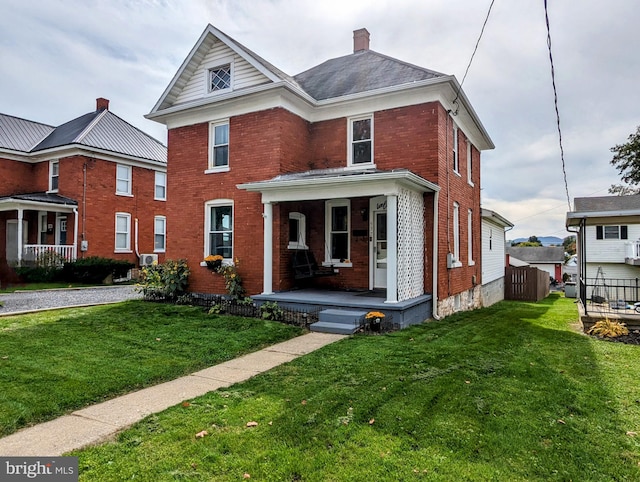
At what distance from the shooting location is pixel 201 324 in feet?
29.8

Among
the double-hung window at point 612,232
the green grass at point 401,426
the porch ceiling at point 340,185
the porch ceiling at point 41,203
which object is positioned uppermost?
the porch ceiling at point 41,203

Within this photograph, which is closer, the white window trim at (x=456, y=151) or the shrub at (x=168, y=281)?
the shrub at (x=168, y=281)

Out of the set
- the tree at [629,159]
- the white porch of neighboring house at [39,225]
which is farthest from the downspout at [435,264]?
the tree at [629,159]

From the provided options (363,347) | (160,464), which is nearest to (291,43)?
(363,347)

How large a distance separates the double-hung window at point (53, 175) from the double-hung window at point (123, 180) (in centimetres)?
281

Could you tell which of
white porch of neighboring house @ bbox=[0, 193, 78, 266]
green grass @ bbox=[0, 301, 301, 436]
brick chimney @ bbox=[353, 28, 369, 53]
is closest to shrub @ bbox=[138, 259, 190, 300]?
green grass @ bbox=[0, 301, 301, 436]

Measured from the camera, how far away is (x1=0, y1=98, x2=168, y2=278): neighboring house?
19484mm

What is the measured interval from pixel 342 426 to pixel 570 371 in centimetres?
380

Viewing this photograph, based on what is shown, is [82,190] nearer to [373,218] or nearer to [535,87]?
[373,218]

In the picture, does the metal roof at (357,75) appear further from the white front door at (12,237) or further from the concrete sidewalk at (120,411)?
the white front door at (12,237)

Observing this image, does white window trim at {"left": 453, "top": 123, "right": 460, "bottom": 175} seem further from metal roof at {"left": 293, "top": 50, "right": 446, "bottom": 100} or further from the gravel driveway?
the gravel driveway

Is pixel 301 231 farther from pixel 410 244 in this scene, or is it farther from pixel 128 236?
pixel 128 236

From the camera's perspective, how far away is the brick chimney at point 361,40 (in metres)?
15.4

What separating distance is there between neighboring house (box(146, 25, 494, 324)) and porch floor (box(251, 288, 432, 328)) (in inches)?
6.8
